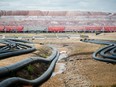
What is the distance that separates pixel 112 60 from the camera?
2830 cm

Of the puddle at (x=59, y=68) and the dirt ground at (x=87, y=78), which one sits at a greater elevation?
the dirt ground at (x=87, y=78)

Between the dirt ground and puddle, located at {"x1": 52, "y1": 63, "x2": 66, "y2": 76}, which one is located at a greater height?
the dirt ground

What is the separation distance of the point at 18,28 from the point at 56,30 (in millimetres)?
13845

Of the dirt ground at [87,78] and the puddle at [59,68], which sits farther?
the puddle at [59,68]

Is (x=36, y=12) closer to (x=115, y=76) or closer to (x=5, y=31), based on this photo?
(x=5, y=31)

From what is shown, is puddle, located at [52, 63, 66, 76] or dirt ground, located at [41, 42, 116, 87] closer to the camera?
dirt ground, located at [41, 42, 116, 87]

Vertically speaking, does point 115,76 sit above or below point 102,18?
above

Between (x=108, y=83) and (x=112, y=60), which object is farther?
(x=112, y=60)

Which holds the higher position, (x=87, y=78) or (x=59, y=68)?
(x=87, y=78)

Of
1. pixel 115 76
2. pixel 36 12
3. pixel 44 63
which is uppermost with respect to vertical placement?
pixel 115 76

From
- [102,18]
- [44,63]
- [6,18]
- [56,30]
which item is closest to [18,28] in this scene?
[56,30]

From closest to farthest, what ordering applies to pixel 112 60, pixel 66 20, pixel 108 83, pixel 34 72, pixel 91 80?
1. pixel 108 83
2. pixel 91 80
3. pixel 34 72
4. pixel 112 60
5. pixel 66 20

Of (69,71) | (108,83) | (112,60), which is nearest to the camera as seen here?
(108,83)

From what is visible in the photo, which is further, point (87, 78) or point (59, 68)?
point (59, 68)
